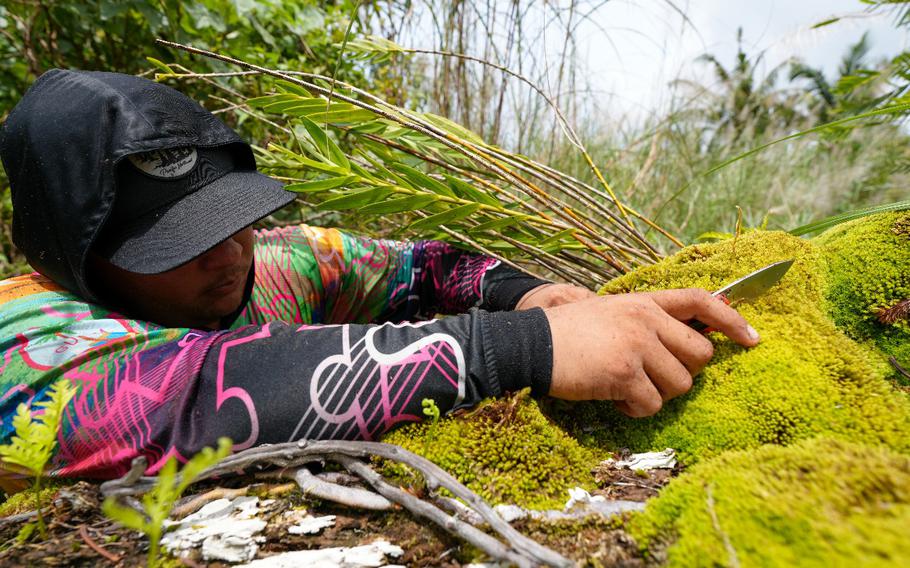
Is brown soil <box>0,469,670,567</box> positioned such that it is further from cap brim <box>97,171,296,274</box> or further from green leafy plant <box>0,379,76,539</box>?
cap brim <box>97,171,296,274</box>

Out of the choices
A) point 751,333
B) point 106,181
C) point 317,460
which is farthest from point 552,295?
point 106,181

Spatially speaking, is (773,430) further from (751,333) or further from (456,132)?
(456,132)

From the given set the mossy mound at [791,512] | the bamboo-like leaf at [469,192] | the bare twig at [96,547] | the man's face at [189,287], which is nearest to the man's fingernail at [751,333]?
the mossy mound at [791,512]

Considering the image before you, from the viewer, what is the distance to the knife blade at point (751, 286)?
967 mm

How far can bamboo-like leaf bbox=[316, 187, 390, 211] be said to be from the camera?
3.95ft

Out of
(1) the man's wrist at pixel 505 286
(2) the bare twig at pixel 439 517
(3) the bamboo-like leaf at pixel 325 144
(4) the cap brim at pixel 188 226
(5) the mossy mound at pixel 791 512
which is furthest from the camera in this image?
(1) the man's wrist at pixel 505 286

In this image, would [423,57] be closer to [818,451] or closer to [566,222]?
[566,222]

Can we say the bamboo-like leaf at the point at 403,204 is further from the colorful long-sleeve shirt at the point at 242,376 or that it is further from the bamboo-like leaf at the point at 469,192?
the colorful long-sleeve shirt at the point at 242,376

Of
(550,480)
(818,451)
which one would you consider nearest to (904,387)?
(818,451)

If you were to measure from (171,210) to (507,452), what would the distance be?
3.16ft

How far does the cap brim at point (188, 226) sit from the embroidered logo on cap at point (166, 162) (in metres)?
0.06

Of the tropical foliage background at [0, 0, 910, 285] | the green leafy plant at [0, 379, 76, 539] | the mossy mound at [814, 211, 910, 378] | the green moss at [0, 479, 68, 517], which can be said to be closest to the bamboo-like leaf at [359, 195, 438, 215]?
the tropical foliage background at [0, 0, 910, 285]

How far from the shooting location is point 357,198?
1.24m

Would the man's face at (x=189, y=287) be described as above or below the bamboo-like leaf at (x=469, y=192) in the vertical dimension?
below
